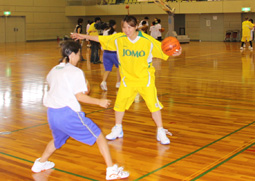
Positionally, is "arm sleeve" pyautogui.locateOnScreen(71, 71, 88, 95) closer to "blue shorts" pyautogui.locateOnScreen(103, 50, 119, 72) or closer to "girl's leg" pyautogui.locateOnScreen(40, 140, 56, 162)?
"girl's leg" pyautogui.locateOnScreen(40, 140, 56, 162)

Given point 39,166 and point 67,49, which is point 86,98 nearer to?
point 67,49

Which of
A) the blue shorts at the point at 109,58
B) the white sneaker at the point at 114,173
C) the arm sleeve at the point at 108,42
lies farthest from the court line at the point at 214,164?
the blue shorts at the point at 109,58

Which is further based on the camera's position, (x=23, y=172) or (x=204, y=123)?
(x=204, y=123)

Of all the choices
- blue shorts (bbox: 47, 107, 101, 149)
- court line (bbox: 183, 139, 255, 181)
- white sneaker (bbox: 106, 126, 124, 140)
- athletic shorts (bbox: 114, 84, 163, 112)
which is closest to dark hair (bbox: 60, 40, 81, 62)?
blue shorts (bbox: 47, 107, 101, 149)

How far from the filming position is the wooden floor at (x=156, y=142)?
375 centimetres

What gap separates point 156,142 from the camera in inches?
187

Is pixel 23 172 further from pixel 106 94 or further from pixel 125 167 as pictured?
pixel 106 94

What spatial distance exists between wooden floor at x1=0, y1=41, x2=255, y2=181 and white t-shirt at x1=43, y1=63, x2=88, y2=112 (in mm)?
762

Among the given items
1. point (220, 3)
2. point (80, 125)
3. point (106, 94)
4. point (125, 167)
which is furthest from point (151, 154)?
point (220, 3)

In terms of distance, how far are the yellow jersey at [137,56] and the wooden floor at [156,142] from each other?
78cm

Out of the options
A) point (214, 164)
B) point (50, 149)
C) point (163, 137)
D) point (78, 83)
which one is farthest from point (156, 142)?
point (78, 83)

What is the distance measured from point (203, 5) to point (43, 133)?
2207 centimetres

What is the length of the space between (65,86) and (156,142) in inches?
72.7

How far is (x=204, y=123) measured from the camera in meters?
5.59
